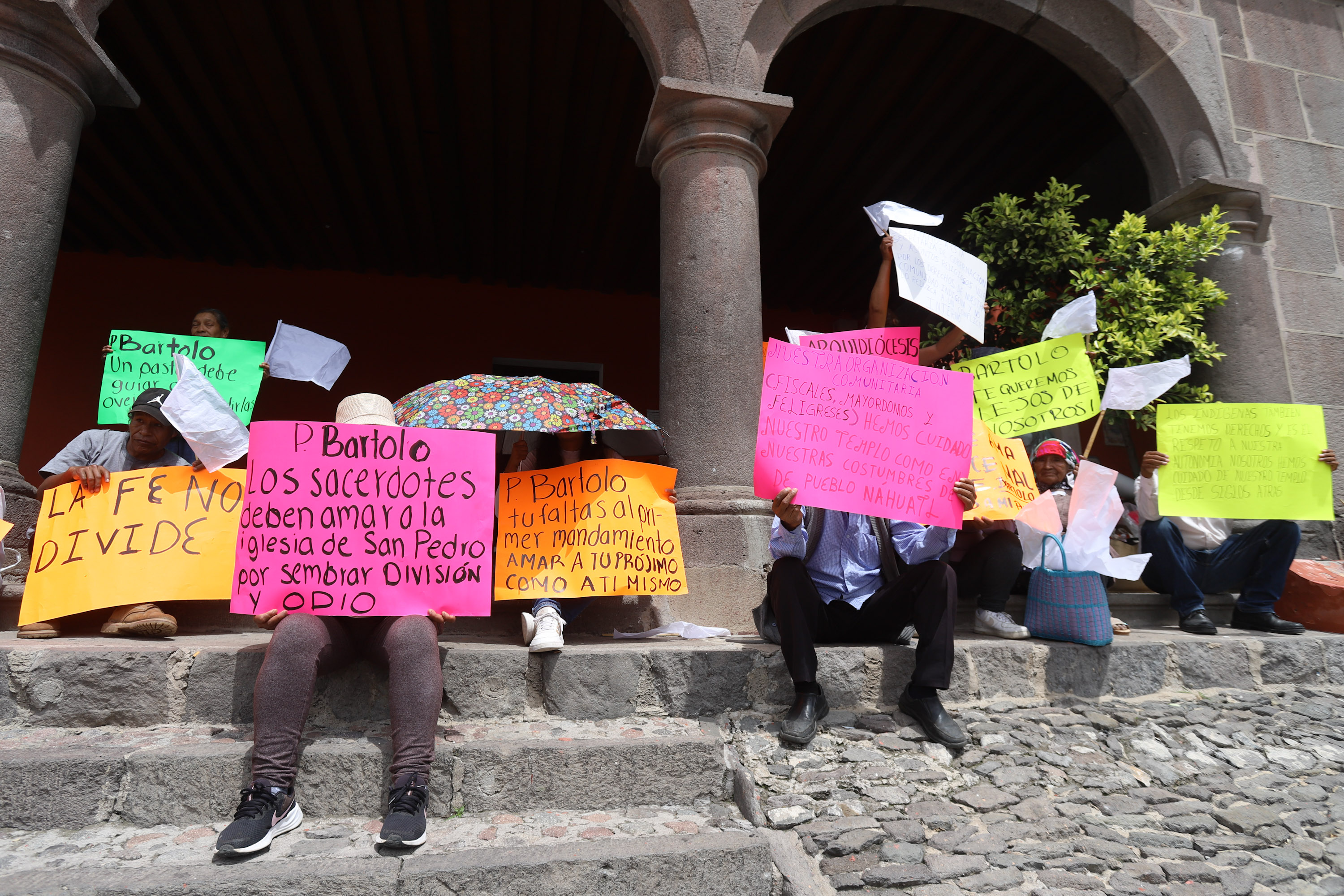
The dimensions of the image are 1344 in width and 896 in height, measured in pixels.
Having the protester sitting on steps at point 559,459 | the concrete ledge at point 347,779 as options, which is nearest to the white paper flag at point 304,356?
the protester sitting on steps at point 559,459

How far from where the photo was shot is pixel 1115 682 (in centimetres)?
309

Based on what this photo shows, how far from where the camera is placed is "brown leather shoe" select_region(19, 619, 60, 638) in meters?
2.72

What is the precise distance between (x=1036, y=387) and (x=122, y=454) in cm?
404

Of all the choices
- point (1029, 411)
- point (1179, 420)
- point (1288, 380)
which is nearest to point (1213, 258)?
point (1288, 380)

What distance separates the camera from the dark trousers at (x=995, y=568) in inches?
133

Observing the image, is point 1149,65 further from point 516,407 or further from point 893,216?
point 516,407

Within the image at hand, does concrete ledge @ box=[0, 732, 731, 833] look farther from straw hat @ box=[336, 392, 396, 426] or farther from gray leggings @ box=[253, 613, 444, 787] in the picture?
straw hat @ box=[336, 392, 396, 426]

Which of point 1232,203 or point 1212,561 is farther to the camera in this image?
point 1232,203

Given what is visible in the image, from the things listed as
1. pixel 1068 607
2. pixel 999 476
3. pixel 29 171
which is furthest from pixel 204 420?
pixel 1068 607

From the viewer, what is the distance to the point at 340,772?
2.17 meters

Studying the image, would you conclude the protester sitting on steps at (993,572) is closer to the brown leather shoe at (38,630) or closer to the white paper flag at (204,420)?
the white paper flag at (204,420)

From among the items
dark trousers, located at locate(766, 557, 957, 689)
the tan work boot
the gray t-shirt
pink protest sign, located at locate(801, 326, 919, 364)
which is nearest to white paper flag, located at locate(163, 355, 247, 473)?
the gray t-shirt

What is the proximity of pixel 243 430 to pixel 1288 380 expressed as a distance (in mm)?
5810

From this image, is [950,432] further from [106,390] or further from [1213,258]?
[106,390]
